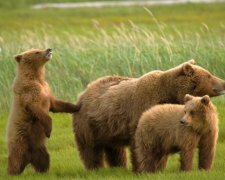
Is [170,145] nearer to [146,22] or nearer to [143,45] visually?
[143,45]

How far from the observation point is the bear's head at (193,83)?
10.5 metres

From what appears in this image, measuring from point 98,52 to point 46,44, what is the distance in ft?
3.79

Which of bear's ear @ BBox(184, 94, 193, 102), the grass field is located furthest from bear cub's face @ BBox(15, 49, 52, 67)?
bear's ear @ BBox(184, 94, 193, 102)

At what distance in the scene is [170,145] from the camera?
988cm

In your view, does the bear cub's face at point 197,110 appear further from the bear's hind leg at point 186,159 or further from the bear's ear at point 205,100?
the bear's hind leg at point 186,159

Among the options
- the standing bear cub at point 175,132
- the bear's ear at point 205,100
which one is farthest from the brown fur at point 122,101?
the bear's ear at point 205,100

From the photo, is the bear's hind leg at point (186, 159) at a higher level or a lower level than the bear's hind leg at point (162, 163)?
higher

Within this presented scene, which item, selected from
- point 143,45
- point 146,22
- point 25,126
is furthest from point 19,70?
point 146,22

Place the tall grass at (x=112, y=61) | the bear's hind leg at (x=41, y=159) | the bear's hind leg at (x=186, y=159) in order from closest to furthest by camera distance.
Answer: the bear's hind leg at (x=186, y=159) → the bear's hind leg at (x=41, y=159) → the tall grass at (x=112, y=61)

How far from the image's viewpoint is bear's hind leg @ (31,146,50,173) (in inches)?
422

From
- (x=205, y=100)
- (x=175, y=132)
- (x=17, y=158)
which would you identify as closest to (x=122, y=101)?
(x=175, y=132)

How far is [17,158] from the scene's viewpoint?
34.9 feet

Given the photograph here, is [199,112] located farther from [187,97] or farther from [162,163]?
[162,163]

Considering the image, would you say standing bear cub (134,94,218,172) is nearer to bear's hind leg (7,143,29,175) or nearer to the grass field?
the grass field
